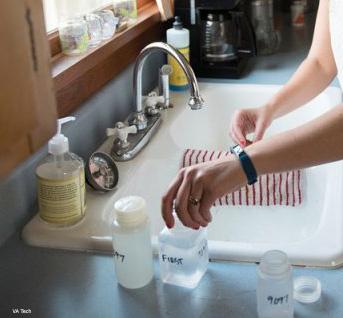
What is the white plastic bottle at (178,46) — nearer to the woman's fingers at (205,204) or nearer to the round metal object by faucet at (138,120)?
the round metal object by faucet at (138,120)

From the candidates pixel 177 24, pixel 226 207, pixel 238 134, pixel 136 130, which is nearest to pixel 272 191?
pixel 226 207

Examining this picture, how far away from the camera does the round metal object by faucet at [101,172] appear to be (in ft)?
3.82

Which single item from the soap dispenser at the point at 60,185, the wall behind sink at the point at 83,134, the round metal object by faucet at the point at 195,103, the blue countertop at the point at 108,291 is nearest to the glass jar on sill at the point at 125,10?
the wall behind sink at the point at 83,134

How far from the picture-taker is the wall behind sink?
105cm

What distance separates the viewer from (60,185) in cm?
101

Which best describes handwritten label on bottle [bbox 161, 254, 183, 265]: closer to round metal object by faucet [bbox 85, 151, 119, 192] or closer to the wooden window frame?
round metal object by faucet [bbox 85, 151, 119, 192]

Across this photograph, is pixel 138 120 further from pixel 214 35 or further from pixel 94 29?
pixel 214 35

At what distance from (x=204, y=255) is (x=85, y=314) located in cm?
20

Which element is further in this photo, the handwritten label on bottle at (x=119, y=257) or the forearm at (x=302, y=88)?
the forearm at (x=302, y=88)

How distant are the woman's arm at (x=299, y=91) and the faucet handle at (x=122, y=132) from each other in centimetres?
24

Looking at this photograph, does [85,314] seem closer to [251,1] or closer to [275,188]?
[275,188]

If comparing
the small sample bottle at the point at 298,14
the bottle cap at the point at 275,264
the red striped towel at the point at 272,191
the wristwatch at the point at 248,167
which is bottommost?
the red striped towel at the point at 272,191

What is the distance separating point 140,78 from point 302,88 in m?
0.36

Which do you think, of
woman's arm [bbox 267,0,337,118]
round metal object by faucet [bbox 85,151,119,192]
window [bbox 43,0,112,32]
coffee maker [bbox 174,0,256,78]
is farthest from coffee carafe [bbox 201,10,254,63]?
round metal object by faucet [bbox 85,151,119,192]
